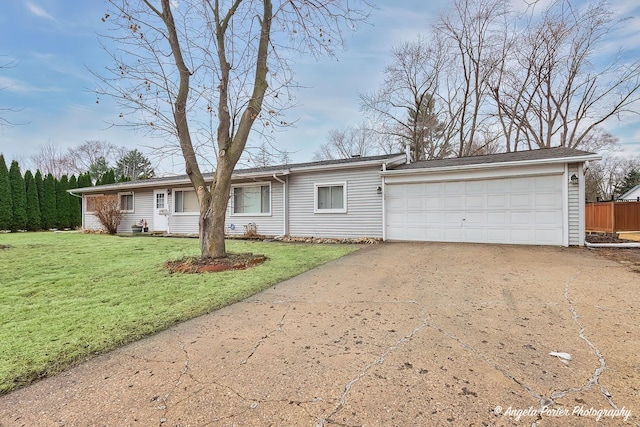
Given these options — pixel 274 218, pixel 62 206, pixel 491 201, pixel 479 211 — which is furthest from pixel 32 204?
pixel 491 201

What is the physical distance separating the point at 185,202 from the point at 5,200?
11299 millimetres

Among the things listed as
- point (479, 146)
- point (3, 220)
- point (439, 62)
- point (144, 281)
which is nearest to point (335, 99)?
point (439, 62)

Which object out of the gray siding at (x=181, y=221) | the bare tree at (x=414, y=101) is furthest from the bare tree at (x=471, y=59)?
the gray siding at (x=181, y=221)

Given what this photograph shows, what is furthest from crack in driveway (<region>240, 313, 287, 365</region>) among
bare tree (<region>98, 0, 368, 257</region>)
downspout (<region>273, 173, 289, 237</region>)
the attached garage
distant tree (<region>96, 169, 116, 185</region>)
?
distant tree (<region>96, 169, 116, 185</region>)

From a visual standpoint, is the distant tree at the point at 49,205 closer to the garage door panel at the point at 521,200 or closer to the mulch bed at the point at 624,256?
the garage door panel at the point at 521,200

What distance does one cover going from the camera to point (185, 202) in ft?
45.6

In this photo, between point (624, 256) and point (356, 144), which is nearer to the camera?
point (624, 256)

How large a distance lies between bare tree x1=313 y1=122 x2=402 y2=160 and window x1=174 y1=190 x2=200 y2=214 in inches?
547

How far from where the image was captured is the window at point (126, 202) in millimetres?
15789

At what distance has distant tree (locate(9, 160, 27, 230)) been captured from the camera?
1689 centimetres

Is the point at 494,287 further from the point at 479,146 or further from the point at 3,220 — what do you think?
the point at 3,220

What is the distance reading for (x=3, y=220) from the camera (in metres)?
16.3

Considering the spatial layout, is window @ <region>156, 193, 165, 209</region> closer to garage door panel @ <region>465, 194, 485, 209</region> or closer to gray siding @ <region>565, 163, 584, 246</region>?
garage door panel @ <region>465, 194, 485, 209</region>

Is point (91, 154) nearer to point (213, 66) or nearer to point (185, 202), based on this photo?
point (185, 202)
